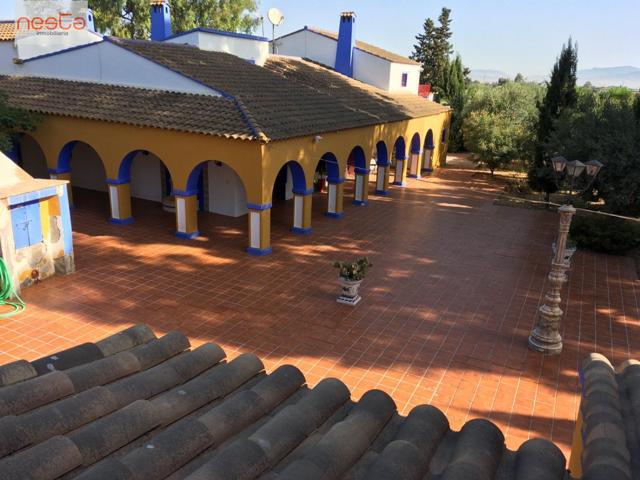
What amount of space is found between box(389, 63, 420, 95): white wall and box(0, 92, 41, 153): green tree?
1640 centimetres

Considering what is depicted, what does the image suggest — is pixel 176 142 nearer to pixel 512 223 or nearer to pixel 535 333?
pixel 535 333

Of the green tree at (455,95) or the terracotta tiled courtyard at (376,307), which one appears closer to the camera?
the terracotta tiled courtyard at (376,307)

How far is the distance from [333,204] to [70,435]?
49.7 feet

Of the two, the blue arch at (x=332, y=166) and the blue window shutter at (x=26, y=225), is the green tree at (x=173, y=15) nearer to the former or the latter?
the blue arch at (x=332, y=166)

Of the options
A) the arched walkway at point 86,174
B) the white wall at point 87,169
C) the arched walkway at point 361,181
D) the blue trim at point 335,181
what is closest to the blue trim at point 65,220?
the arched walkway at point 86,174

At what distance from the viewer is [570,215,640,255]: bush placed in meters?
15.3

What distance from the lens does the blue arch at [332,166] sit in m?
17.4

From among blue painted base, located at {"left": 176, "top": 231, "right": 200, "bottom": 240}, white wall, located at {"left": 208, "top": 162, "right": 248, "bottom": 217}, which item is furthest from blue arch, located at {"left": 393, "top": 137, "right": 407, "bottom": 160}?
blue painted base, located at {"left": 176, "top": 231, "right": 200, "bottom": 240}

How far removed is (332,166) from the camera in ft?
58.0

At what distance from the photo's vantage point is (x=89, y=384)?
4.07 meters

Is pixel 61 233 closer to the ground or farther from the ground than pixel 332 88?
closer to the ground

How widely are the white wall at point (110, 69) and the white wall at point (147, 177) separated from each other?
3073 mm

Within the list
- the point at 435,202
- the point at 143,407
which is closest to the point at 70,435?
the point at 143,407

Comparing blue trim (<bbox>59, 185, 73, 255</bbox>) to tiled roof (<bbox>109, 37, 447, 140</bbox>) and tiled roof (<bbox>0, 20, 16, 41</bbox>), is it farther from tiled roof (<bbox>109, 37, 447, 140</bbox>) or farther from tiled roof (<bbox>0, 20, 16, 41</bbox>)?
tiled roof (<bbox>0, 20, 16, 41</bbox>)
